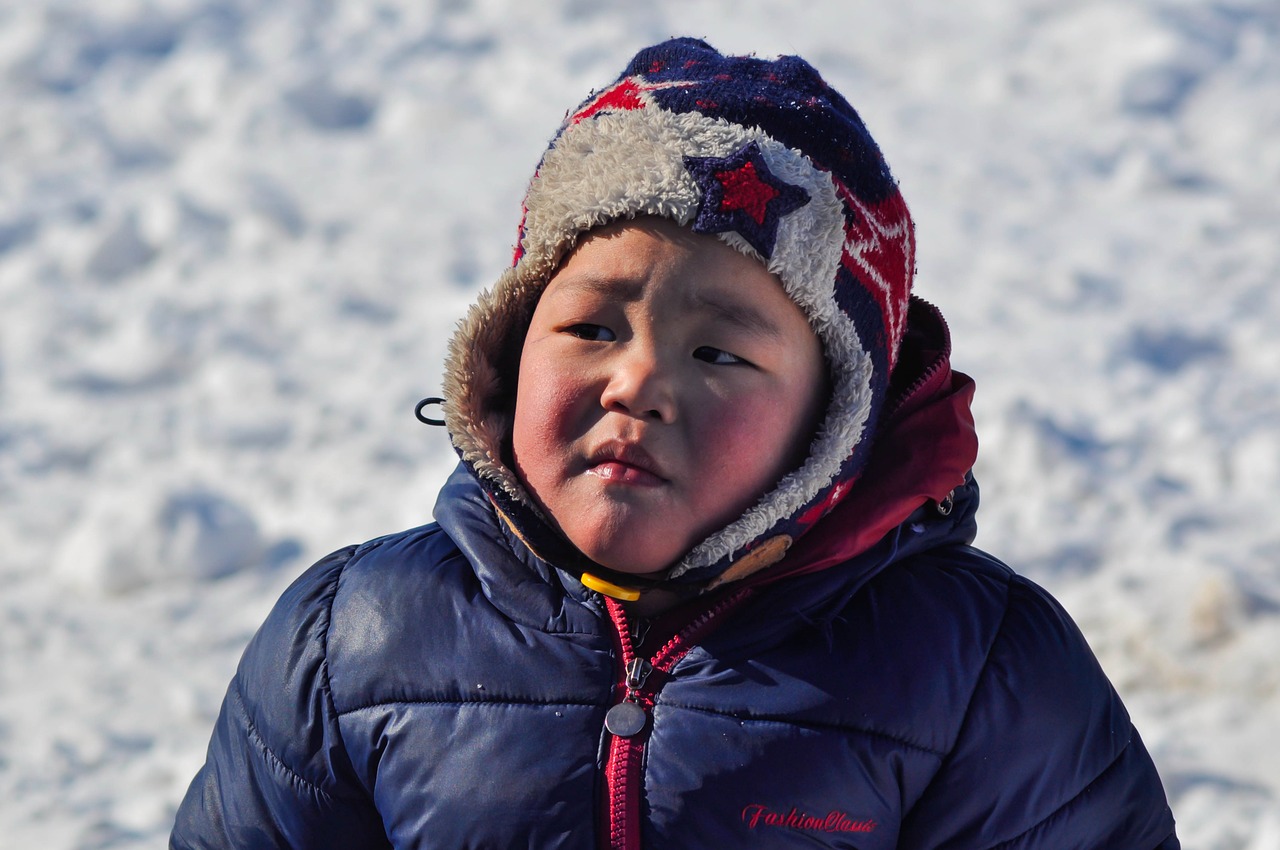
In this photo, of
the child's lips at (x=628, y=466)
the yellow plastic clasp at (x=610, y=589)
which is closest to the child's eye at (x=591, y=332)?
the child's lips at (x=628, y=466)

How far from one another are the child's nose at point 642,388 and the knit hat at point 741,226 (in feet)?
0.43

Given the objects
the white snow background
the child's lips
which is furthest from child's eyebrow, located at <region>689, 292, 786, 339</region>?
the white snow background

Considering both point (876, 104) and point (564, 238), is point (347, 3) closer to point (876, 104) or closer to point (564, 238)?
point (876, 104)

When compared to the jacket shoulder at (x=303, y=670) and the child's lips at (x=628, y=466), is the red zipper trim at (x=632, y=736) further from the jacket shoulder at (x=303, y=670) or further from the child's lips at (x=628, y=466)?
the jacket shoulder at (x=303, y=670)

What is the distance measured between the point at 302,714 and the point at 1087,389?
2348 millimetres

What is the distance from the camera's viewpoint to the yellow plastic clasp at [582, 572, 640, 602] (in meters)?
1.34

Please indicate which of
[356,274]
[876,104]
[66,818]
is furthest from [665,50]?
[876,104]

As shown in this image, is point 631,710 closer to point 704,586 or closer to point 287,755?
point 704,586

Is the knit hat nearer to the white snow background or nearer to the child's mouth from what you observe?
the child's mouth

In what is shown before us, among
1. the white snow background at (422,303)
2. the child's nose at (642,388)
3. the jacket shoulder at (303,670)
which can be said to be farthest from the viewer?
the white snow background at (422,303)

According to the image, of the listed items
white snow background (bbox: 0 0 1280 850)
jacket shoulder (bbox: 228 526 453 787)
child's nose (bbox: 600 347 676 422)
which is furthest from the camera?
white snow background (bbox: 0 0 1280 850)

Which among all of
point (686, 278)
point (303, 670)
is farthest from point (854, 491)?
point (303, 670)

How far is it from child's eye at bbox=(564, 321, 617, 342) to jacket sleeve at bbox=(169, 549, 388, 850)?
424 mm

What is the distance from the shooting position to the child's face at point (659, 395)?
1.29m
